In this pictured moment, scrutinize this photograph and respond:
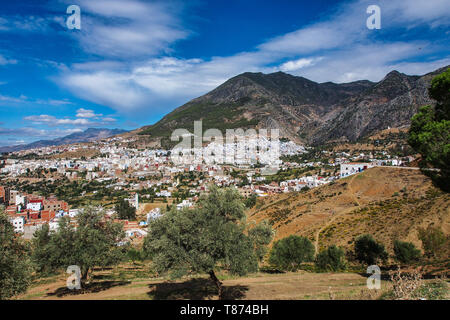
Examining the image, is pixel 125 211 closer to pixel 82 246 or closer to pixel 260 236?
pixel 82 246

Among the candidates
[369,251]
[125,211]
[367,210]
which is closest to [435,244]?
[369,251]

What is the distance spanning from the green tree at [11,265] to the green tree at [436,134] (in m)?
17.7

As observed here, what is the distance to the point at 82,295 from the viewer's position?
47.8 feet

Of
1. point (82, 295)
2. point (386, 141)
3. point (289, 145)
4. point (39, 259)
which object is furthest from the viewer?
point (289, 145)

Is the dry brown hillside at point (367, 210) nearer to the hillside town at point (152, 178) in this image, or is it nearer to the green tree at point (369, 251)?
the green tree at point (369, 251)

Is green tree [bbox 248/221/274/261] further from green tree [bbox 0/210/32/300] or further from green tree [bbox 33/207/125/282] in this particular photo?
green tree [bbox 0/210/32/300]

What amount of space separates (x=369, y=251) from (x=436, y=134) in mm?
16527

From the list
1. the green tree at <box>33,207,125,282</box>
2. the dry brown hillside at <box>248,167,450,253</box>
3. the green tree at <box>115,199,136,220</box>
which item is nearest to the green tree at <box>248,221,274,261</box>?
the green tree at <box>33,207,125,282</box>

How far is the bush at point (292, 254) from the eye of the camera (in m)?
26.0

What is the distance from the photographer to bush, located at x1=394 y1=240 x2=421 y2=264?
2114 centimetres
